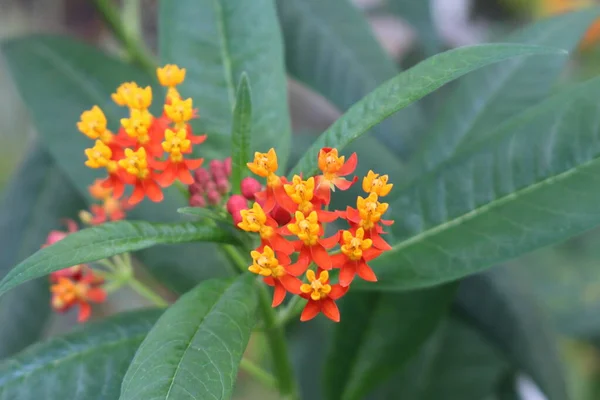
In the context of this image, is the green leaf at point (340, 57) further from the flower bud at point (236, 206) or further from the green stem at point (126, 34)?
the flower bud at point (236, 206)

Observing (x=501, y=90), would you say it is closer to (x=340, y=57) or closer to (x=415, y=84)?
(x=340, y=57)

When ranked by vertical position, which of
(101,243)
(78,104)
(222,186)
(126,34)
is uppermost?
(126,34)

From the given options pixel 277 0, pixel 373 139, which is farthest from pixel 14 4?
pixel 373 139

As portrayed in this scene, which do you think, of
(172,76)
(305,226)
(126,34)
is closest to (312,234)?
(305,226)

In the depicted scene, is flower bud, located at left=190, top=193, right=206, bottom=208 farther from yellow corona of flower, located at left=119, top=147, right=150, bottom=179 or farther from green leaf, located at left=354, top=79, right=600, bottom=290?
green leaf, located at left=354, top=79, right=600, bottom=290

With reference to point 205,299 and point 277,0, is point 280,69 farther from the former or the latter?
point 277,0

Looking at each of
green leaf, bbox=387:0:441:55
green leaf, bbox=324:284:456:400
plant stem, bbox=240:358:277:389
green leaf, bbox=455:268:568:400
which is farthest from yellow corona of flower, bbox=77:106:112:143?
green leaf, bbox=387:0:441:55
